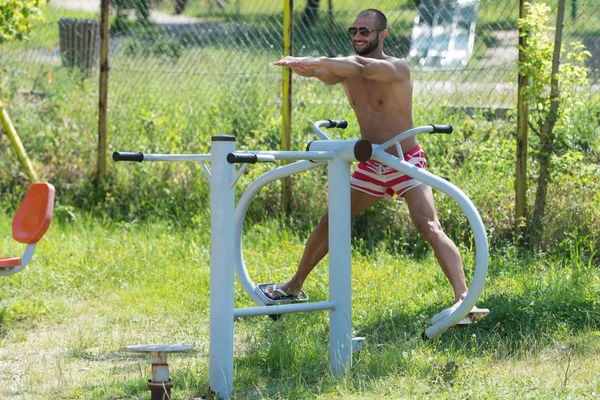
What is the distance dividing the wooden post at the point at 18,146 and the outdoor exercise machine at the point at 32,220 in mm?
2425

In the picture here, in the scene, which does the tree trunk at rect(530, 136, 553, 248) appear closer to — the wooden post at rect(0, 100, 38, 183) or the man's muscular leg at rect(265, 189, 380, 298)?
the man's muscular leg at rect(265, 189, 380, 298)

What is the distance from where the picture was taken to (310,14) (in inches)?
303

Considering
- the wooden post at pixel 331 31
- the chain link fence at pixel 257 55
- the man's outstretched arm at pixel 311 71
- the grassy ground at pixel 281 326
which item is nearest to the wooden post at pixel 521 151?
the grassy ground at pixel 281 326

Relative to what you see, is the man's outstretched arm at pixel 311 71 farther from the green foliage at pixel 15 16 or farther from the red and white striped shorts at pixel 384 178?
the green foliage at pixel 15 16

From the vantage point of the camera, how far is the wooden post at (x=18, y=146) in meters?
7.89

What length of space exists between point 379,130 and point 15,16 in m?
3.86

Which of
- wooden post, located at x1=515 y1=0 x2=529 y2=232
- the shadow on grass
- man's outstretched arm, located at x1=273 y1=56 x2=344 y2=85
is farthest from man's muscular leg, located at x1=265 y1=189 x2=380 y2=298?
wooden post, located at x1=515 y1=0 x2=529 y2=232

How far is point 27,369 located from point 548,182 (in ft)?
12.7

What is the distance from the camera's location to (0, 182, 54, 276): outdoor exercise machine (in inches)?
212

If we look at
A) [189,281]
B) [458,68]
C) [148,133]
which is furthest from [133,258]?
[458,68]

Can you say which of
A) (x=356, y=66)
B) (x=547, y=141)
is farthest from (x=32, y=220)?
(x=547, y=141)

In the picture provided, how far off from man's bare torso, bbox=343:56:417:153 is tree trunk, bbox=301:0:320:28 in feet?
9.90

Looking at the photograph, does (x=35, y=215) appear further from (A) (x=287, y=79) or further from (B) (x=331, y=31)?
(B) (x=331, y=31)

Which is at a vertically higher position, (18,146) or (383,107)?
(383,107)
